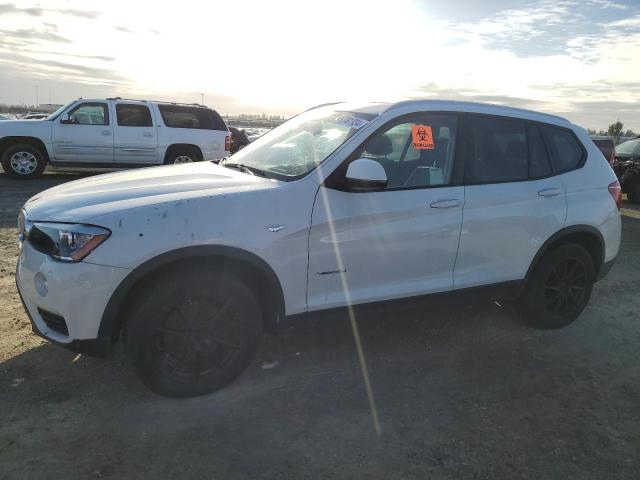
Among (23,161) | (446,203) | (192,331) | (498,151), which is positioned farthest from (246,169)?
(23,161)

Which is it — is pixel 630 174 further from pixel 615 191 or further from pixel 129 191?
pixel 129 191

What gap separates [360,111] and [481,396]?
2.06m

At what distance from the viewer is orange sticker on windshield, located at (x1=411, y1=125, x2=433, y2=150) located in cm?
362

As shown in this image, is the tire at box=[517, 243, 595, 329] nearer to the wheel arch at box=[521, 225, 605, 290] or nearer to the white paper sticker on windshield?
the wheel arch at box=[521, 225, 605, 290]

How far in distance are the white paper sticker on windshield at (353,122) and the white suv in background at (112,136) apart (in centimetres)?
953

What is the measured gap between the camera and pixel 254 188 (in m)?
3.10

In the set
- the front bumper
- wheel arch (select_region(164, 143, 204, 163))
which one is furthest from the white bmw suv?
wheel arch (select_region(164, 143, 204, 163))

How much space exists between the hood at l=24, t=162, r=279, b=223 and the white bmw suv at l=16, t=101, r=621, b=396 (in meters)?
0.02

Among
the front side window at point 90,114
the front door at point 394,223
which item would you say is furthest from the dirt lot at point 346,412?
the front side window at point 90,114

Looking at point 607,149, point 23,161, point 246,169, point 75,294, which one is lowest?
point 23,161

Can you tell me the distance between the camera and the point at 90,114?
11758 mm

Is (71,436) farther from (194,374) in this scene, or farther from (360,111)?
(360,111)

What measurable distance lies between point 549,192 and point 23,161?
11.3 meters

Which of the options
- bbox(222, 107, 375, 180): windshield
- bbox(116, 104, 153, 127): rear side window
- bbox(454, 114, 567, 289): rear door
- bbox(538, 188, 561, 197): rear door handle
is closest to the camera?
bbox(222, 107, 375, 180): windshield
